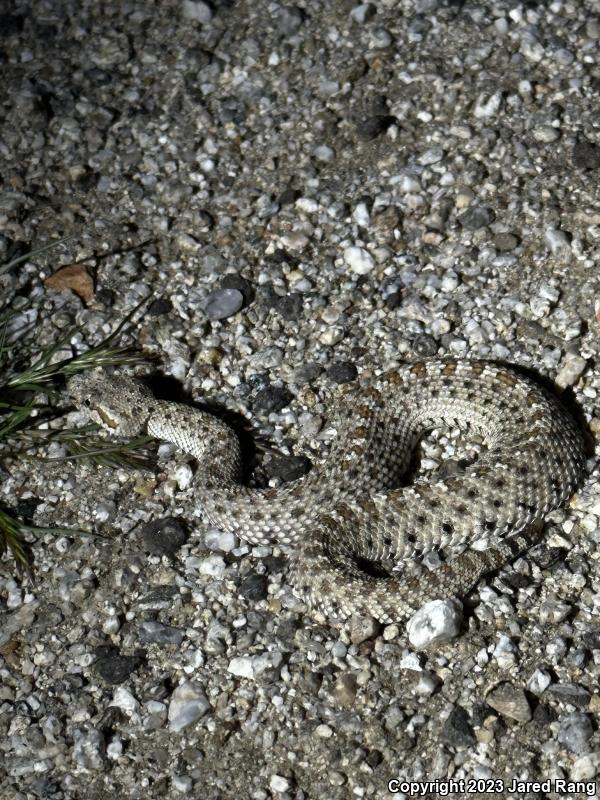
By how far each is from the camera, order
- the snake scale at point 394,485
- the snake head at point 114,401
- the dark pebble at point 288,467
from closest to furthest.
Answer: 1. the snake scale at point 394,485
2. the dark pebble at point 288,467
3. the snake head at point 114,401

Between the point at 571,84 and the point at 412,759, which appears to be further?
the point at 571,84

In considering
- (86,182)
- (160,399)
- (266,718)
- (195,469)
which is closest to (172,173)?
(86,182)

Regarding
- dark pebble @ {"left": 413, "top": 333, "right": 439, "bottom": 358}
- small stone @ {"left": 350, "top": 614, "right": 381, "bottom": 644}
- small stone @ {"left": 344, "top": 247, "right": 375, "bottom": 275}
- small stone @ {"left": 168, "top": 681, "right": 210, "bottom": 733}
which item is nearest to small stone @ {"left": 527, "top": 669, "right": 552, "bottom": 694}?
small stone @ {"left": 350, "top": 614, "right": 381, "bottom": 644}

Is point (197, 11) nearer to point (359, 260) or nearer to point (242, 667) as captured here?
point (359, 260)

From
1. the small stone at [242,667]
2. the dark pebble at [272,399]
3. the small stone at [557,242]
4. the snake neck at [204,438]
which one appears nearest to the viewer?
the small stone at [242,667]

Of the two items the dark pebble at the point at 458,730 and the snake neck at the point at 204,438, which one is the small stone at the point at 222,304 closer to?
the snake neck at the point at 204,438

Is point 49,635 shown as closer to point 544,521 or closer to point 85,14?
point 544,521

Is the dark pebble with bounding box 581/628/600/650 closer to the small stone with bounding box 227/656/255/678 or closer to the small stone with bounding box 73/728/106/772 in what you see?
the small stone with bounding box 227/656/255/678

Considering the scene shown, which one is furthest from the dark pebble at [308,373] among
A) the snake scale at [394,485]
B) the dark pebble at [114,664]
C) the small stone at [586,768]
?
the small stone at [586,768]
